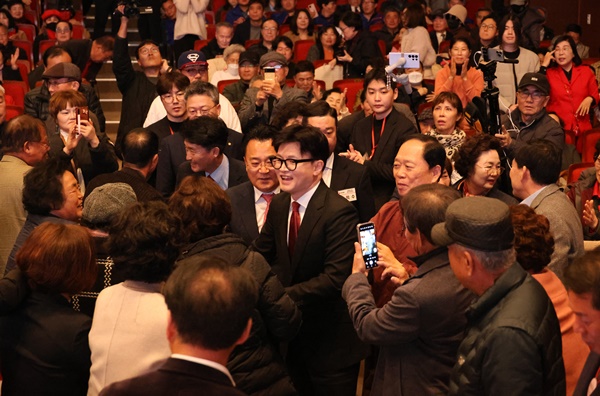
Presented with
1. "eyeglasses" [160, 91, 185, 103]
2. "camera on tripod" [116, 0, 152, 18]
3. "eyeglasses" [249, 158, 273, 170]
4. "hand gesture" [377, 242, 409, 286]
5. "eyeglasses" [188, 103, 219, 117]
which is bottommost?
"hand gesture" [377, 242, 409, 286]

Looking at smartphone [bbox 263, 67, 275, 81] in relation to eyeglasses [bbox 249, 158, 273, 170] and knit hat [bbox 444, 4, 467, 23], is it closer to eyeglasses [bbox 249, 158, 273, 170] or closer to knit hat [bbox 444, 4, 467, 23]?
eyeglasses [bbox 249, 158, 273, 170]

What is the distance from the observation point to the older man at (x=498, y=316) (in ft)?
7.42

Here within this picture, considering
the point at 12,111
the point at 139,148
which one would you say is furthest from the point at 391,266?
the point at 12,111

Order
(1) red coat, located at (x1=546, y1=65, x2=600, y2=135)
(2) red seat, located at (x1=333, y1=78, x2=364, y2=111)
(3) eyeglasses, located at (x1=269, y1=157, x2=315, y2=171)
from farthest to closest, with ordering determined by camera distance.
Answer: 1. (2) red seat, located at (x1=333, y1=78, x2=364, y2=111)
2. (1) red coat, located at (x1=546, y1=65, x2=600, y2=135)
3. (3) eyeglasses, located at (x1=269, y1=157, x2=315, y2=171)

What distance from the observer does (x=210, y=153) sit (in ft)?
14.7

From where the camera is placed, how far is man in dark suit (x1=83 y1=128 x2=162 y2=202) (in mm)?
4215

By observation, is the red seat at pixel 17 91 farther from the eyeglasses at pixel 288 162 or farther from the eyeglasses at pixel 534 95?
the eyeglasses at pixel 288 162

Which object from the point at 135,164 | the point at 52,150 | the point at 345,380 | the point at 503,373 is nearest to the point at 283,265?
the point at 345,380

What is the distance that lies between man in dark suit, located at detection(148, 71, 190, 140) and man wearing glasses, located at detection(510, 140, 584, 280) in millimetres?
2440

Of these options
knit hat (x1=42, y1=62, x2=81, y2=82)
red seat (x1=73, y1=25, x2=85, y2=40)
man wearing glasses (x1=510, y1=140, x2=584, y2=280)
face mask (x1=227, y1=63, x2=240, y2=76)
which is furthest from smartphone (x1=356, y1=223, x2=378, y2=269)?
red seat (x1=73, y1=25, x2=85, y2=40)

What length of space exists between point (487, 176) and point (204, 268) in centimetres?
247

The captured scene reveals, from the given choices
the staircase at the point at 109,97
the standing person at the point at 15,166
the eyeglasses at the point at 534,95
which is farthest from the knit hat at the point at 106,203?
the staircase at the point at 109,97

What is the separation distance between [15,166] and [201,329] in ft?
8.65

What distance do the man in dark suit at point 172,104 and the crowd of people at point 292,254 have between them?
0.03ft
